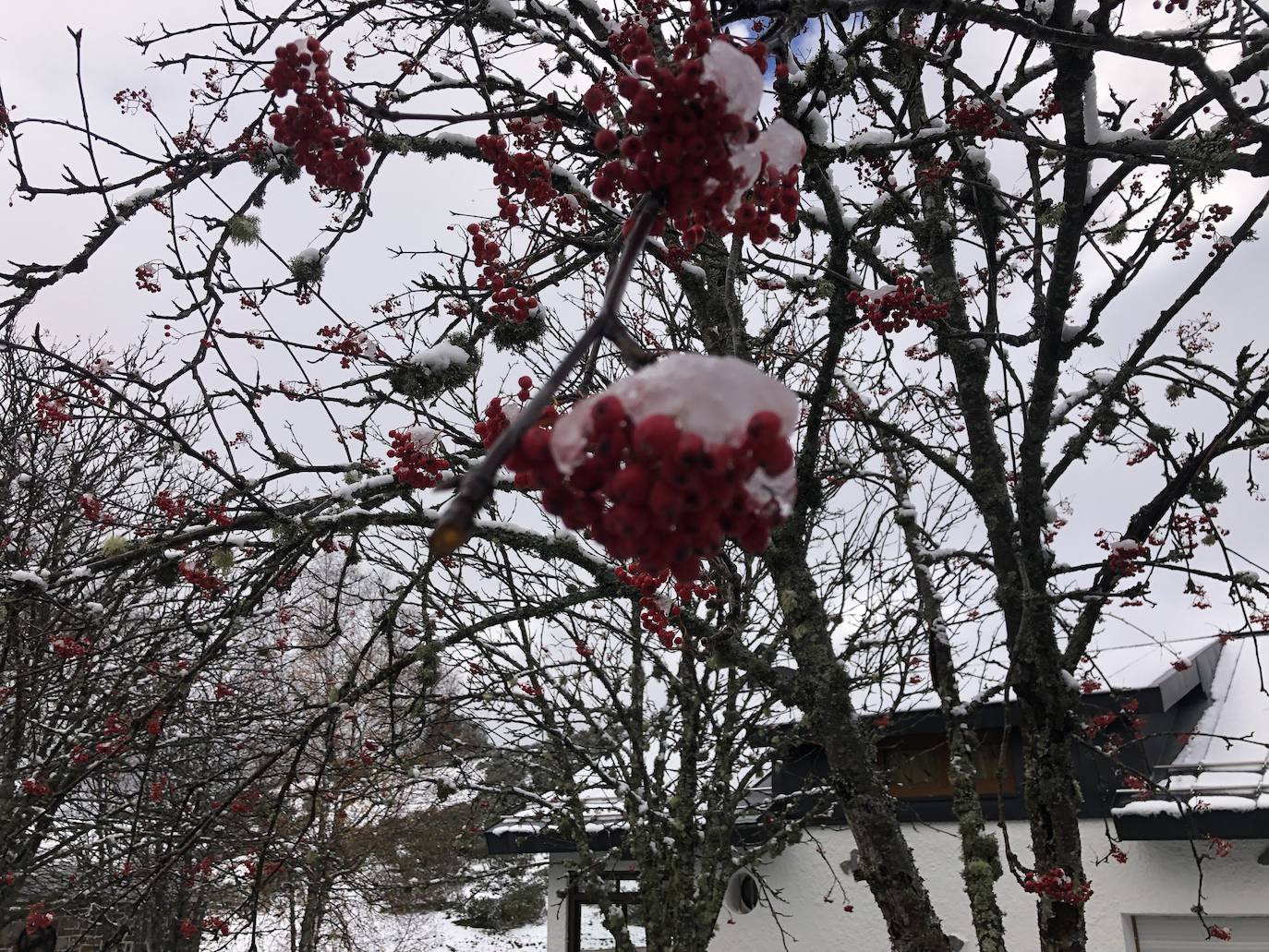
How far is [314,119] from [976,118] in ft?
9.49

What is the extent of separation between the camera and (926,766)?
10172 mm

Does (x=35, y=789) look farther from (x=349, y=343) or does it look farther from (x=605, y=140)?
(x=605, y=140)

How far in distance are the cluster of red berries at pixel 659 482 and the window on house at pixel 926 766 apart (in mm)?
9673

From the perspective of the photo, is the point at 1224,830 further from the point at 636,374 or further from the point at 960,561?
the point at 636,374

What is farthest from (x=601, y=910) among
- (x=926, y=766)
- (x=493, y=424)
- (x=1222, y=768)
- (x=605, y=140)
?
(x=605, y=140)

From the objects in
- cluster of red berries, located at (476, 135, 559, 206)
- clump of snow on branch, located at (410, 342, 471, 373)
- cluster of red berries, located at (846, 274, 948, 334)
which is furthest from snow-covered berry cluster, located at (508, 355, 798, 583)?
clump of snow on branch, located at (410, 342, 471, 373)

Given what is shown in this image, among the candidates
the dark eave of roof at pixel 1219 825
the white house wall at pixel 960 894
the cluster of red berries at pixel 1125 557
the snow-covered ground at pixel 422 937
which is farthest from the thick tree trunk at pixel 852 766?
the snow-covered ground at pixel 422 937

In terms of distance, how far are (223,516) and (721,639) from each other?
246cm

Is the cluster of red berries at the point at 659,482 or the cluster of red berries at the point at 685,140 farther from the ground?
the cluster of red berries at the point at 685,140

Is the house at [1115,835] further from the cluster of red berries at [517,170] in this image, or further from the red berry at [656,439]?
the red berry at [656,439]

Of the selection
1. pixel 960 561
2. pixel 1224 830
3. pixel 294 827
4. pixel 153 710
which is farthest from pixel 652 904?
pixel 294 827

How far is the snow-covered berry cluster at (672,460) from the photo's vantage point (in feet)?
2.80

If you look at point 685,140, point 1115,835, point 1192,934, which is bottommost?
point 1192,934

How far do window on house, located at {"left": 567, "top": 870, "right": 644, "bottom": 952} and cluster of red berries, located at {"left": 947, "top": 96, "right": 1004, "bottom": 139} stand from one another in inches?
298
